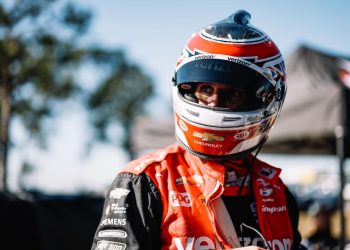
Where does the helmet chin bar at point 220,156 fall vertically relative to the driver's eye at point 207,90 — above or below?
below

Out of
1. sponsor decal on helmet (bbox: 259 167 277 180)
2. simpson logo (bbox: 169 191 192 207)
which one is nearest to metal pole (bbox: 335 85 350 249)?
sponsor decal on helmet (bbox: 259 167 277 180)

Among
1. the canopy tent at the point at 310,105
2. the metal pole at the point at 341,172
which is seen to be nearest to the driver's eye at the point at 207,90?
the metal pole at the point at 341,172

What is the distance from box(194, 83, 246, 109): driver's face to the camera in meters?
1.95

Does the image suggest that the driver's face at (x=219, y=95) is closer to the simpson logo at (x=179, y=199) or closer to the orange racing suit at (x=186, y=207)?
the orange racing suit at (x=186, y=207)

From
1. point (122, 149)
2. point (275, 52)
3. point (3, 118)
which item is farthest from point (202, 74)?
point (122, 149)

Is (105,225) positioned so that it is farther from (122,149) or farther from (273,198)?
(122,149)

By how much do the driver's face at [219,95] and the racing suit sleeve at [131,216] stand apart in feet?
1.19

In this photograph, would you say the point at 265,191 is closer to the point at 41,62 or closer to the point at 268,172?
the point at 268,172

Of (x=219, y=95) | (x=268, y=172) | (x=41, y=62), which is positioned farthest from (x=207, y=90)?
(x=41, y=62)

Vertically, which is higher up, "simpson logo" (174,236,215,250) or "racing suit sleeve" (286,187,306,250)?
"simpson logo" (174,236,215,250)

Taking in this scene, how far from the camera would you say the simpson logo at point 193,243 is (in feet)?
5.68

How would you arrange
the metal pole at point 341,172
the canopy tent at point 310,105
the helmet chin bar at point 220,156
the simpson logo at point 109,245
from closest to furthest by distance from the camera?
the simpson logo at point 109,245 < the helmet chin bar at point 220,156 < the metal pole at point 341,172 < the canopy tent at point 310,105

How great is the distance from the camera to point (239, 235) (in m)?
1.87

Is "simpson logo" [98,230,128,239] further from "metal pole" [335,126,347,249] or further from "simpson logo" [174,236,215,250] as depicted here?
"metal pole" [335,126,347,249]
